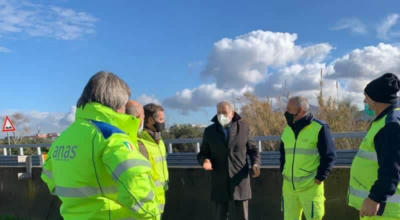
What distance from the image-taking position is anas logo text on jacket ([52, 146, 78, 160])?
249 centimetres

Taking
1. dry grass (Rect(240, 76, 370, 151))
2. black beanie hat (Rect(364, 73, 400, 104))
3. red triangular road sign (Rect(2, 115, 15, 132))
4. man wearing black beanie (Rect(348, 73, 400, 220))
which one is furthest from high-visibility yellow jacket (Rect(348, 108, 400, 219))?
red triangular road sign (Rect(2, 115, 15, 132))

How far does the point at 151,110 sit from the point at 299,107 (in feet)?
5.85

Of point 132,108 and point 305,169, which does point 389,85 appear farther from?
point 132,108

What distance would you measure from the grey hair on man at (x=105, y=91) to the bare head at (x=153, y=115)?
1.82 metres

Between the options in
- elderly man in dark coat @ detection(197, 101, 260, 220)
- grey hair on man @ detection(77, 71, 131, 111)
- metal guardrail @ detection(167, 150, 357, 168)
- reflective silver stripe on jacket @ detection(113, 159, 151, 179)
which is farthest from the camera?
metal guardrail @ detection(167, 150, 357, 168)

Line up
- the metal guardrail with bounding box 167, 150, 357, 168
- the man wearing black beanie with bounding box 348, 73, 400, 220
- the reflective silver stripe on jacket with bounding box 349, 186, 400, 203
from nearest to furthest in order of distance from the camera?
the man wearing black beanie with bounding box 348, 73, 400, 220 < the reflective silver stripe on jacket with bounding box 349, 186, 400, 203 < the metal guardrail with bounding box 167, 150, 357, 168

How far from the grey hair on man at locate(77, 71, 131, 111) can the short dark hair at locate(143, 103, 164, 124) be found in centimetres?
186

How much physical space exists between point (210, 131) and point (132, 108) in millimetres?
2009

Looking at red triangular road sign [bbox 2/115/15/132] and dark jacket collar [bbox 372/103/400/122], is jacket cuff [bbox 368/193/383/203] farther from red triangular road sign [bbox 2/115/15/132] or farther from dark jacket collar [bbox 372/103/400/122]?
red triangular road sign [bbox 2/115/15/132]

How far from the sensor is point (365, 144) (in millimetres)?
3355

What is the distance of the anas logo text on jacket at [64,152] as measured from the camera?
2494mm

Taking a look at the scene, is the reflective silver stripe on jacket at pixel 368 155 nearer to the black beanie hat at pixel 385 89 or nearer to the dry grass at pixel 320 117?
the black beanie hat at pixel 385 89

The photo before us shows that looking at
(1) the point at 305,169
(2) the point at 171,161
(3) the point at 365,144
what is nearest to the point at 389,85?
(3) the point at 365,144

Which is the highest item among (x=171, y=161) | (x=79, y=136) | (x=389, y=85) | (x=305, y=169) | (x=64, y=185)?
(x=389, y=85)
